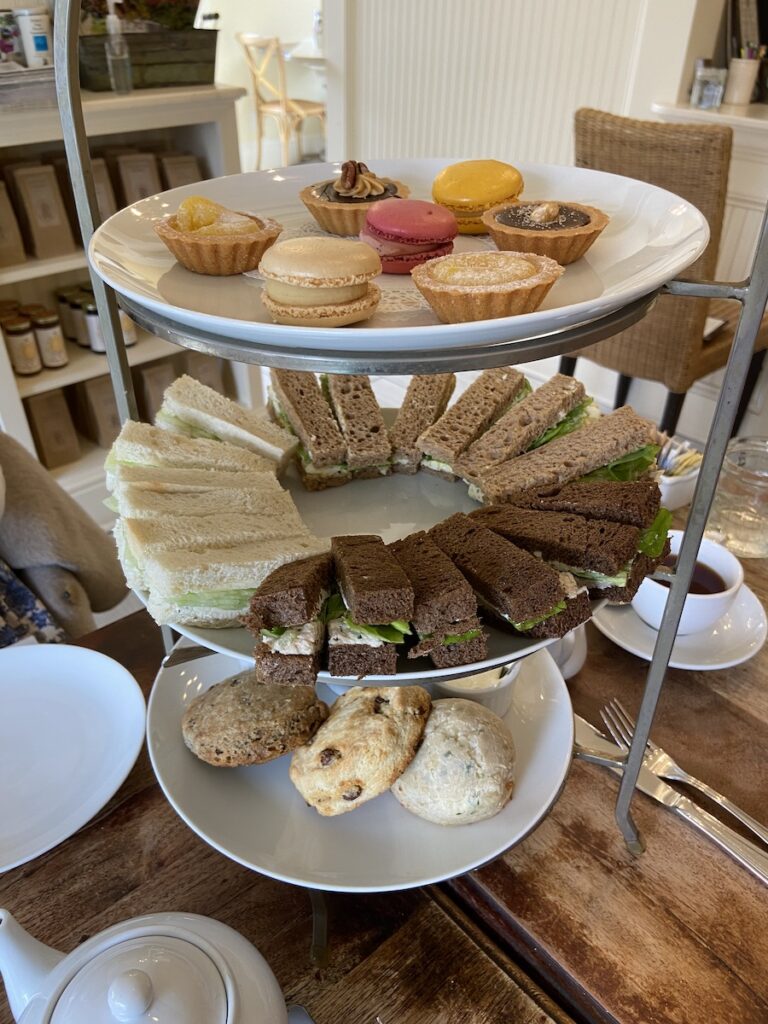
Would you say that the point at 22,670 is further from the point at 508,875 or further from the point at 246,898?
the point at 508,875

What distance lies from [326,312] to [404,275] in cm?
18

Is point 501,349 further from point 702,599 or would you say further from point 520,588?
point 702,599

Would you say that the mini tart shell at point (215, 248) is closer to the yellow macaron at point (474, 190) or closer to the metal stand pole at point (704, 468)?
the yellow macaron at point (474, 190)

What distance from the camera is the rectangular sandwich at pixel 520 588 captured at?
613 mm

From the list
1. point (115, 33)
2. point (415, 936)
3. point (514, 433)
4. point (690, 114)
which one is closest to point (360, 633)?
point (415, 936)

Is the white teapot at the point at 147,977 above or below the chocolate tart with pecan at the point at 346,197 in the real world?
below

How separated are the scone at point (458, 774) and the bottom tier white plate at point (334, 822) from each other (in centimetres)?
2

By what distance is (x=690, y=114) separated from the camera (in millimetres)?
2352

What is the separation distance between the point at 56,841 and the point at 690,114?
2.62 meters

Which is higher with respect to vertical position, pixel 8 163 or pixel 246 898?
pixel 8 163

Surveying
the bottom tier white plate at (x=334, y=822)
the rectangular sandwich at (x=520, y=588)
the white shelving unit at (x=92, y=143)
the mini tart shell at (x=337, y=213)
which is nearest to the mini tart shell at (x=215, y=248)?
the mini tart shell at (x=337, y=213)

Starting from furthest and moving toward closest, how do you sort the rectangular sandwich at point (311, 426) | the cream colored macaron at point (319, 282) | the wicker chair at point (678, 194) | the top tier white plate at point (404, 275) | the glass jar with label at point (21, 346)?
the glass jar with label at point (21, 346) < the wicker chair at point (678, 194) < the rectangular sandwich at point (311, 426) < the cream colored macaron at point (319, 282) < the top tier white plate at point (404, 275)

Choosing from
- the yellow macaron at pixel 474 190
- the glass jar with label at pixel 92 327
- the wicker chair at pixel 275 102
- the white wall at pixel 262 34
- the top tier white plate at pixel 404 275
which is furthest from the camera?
the white wall at pixel 262 34

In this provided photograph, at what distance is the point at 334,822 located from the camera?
2.30 feet
